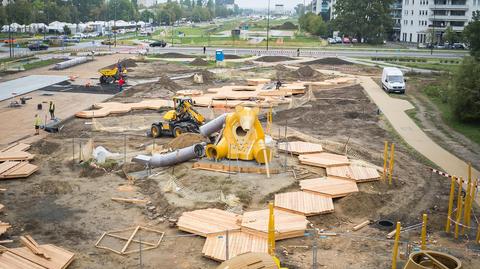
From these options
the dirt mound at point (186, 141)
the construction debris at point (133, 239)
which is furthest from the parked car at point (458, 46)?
the construction debris at point (133, 239)

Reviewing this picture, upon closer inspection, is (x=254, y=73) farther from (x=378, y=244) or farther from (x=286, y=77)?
(x=378, y=244)

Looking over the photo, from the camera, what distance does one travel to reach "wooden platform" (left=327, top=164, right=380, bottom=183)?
22438mm

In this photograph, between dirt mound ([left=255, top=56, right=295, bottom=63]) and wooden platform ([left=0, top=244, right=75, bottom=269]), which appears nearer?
wooden platform ([left=0, top=244, right=75, bottom=269])

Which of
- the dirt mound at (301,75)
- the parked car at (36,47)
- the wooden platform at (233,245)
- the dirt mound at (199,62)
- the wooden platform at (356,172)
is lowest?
the wooden platform at (233,245)

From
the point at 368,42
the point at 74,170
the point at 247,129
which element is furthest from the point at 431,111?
the point at 368,42

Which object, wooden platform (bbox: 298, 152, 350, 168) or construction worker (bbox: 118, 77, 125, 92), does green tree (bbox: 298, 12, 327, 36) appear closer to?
construction worker (bbox: 118, 77, 125, 92)

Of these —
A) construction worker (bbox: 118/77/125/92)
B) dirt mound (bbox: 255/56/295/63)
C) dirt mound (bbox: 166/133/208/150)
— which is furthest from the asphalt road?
dirt mound (bbox: 166/133/208/150)

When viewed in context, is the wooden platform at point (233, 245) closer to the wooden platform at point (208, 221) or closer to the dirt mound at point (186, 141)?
the wooden platform at point (208, 221)

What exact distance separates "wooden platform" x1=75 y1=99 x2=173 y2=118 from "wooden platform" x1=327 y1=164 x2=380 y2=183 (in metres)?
19.3

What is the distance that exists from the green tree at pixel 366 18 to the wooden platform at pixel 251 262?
92033mm

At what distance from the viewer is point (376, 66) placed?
6494 cm

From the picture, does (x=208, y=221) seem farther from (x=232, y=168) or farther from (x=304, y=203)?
(x=232, y=168)

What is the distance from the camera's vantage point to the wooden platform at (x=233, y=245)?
15775 mm

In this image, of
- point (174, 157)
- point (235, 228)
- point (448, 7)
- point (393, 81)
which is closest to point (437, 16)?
point (448, 7)
